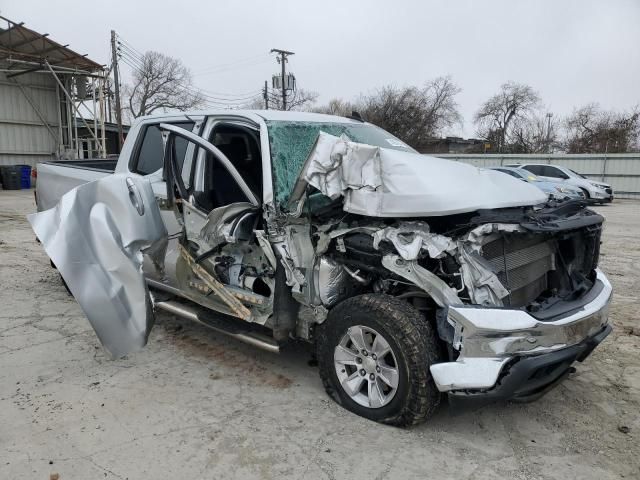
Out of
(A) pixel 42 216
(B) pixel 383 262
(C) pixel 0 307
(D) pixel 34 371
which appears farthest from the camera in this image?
(C) pixel 0 307

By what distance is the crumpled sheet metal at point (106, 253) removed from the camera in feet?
11.7

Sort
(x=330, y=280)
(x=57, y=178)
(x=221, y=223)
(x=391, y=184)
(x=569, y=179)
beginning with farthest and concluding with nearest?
(x=569, y=179)
(x=57, y=178)
(x=221, y=223)
(x=330, y=280)
(x=391, y=184)

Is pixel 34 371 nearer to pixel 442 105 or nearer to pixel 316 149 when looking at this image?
pixel 316 149

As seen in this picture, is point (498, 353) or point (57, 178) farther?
point (57, 178)

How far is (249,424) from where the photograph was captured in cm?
329

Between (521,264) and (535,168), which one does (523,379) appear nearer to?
(521,264)

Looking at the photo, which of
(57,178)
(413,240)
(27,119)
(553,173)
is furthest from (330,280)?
(27,119)

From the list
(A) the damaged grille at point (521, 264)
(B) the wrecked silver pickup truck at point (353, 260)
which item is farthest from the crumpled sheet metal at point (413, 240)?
(A) the damaged grille at point (521, 264)

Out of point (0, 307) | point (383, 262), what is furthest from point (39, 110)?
point (383, 262)

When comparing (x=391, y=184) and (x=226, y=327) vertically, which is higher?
(x=391, y=184)

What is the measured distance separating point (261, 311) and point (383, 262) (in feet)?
3.65

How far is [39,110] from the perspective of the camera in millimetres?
23891

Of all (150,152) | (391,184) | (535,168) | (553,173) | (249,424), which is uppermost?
(150,152)

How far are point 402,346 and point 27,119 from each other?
2569 centimetres
